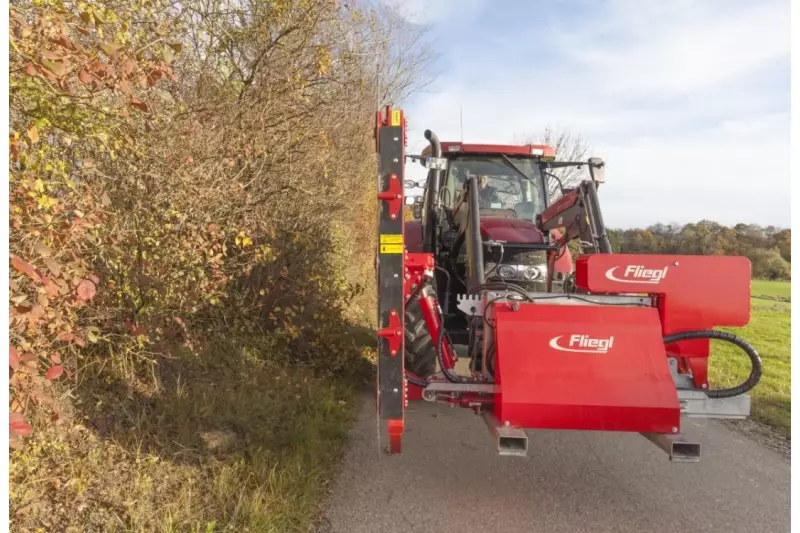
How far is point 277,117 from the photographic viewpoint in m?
5.58

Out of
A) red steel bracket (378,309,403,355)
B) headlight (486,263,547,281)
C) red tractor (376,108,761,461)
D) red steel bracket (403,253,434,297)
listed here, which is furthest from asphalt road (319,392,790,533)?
headlight (486,263,547,281)

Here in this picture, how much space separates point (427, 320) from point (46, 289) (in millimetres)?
2383

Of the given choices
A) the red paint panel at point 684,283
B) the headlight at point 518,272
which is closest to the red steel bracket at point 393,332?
the red paint panel at point 684,283

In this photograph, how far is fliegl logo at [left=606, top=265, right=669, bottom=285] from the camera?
3.30 meters

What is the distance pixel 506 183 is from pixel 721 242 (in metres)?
11.1

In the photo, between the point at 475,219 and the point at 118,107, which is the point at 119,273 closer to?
the point at 118,107

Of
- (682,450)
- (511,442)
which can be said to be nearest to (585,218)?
(682,450)

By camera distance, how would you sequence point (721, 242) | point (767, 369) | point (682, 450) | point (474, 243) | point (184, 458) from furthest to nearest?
1. point (721, 242)
2. point (767, 369)
3. point (474, 243)
4. point (184, 458)
5. point (682, 450)

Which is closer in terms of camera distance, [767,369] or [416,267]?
[416,267]

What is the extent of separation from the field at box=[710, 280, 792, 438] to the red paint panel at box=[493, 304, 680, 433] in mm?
2778

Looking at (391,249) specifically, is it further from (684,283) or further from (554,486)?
(554,486)

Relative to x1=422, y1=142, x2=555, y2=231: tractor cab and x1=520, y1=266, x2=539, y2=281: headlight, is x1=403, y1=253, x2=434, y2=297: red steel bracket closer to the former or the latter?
x1=520, y1=266, x2=539, y2=281: headlight

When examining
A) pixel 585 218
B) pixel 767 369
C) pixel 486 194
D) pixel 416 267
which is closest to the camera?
pixel 416 267

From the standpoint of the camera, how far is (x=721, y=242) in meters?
14.7
